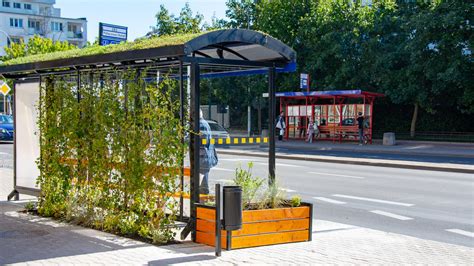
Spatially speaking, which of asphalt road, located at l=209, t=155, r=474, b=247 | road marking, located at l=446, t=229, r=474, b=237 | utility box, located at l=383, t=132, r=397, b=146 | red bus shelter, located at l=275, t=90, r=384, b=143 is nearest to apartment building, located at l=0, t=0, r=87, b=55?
red bus shelter, located at l=275, t=90, r=384, b=143

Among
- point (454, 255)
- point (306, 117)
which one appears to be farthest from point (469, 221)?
point (306, 117)

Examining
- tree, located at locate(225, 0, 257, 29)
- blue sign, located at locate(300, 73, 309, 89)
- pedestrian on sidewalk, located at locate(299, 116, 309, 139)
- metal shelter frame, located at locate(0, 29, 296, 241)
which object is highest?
tree, located at locate(225, 0, 257, 29)

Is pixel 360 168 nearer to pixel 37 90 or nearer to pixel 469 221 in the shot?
pixel 469 221

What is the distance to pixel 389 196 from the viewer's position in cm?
1248

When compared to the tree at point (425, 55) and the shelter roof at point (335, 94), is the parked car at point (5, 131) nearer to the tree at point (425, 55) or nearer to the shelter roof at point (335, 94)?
the shelter roof at point (335, 94)

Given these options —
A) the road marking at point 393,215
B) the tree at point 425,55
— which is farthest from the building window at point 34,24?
the road marking at point 393,215

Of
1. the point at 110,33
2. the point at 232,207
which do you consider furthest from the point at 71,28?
the point at 232,207

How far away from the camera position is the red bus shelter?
106 ft

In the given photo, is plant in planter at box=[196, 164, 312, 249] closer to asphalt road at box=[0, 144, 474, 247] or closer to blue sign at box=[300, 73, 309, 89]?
asphalt road at box=[0, 144, 474, 247]

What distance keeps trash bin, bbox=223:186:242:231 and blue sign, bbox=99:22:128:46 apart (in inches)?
501

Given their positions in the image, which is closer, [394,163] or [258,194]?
[258,194]

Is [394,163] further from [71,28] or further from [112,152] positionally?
[71,28]

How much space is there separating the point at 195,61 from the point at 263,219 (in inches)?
85.8

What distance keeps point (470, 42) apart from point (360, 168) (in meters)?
13.1
